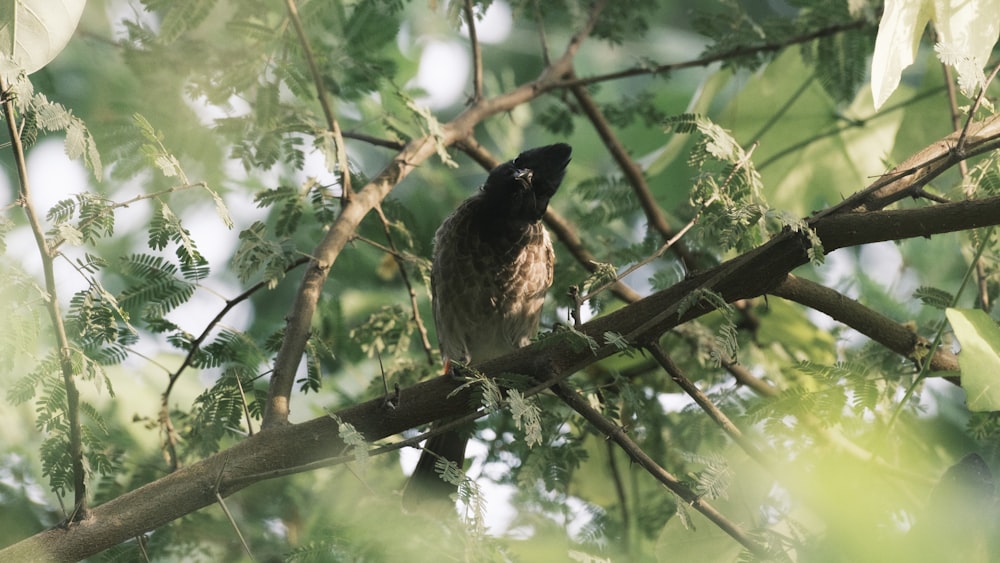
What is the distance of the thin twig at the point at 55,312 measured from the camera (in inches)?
64.2

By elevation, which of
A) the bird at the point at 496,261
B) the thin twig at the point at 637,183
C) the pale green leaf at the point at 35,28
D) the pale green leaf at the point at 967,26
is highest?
Result: the thin twig at the point at 637,183

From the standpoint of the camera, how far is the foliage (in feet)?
6.56

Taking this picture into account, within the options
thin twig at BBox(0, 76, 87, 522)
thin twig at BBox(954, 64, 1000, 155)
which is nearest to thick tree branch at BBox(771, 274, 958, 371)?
thin twig at BBox(954, 64, 1000, 155)

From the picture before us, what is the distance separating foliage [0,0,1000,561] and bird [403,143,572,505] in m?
0.13

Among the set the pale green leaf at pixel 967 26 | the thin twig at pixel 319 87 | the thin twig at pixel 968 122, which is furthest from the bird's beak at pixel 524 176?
the pale green leaf at pixel 967 26

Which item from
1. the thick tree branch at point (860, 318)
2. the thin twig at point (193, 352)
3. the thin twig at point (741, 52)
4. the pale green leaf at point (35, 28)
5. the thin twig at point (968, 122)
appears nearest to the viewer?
the pale green leaf at point (35, 28)

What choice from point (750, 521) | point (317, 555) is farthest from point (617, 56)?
point (317, 555)

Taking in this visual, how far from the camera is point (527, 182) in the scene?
10.5ft

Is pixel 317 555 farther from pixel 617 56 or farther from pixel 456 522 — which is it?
pixel 617 56

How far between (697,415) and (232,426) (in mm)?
1519

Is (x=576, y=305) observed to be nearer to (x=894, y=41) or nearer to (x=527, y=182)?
(x=894, y=41)

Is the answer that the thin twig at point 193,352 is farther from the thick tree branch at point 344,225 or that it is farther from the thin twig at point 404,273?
the thin twig at point 404,273

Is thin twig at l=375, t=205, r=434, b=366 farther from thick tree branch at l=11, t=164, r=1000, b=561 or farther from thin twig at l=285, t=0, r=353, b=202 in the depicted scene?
thick tree branch at l=11, t=164, r=1000, b=561

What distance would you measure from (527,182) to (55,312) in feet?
5.70
